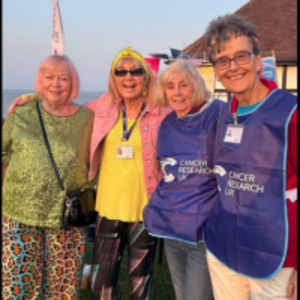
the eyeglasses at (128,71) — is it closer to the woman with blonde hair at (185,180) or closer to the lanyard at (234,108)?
the woman with blonde hair at (185,180)

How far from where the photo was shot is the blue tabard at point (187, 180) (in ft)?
6.95

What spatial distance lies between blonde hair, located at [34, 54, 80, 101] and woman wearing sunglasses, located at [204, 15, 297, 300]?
3.43 feet

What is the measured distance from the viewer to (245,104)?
1.78 meters

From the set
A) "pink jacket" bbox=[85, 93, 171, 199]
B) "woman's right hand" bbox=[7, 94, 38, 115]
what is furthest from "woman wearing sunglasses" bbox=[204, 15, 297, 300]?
"woman's right hand" bbox=[7, 94, 38, 115]

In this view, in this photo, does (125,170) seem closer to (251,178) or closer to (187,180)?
(187,180)

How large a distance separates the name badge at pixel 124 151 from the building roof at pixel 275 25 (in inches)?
401

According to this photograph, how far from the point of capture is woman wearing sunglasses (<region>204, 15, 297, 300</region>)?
5.28 ft

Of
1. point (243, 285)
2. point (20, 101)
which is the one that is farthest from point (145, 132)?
point (243, 285)

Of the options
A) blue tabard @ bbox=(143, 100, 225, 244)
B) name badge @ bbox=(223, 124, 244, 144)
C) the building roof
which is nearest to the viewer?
name badge @ bbox=(223, 124, 244, 144)

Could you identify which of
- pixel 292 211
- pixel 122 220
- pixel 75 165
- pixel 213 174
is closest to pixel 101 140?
pixel 75 165

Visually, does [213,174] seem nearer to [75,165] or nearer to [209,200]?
[209,200]

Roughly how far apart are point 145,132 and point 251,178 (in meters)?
0.98

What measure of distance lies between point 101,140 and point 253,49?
120 cm

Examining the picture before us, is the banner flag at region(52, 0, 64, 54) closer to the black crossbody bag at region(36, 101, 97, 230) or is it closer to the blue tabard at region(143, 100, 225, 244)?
the black crossbody bag at region(36, 101, 97, 230)
